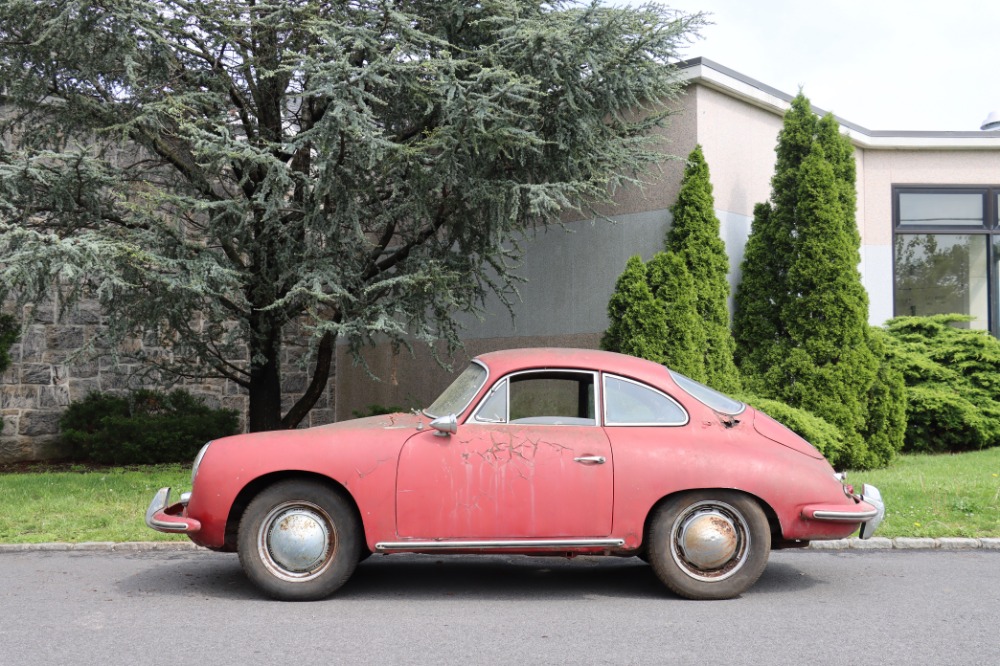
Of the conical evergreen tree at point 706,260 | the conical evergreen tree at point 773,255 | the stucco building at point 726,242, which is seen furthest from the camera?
the stucco building at point 726,242

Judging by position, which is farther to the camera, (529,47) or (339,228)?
(339,228)

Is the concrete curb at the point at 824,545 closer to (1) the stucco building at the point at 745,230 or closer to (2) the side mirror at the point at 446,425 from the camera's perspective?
(2) the side mirror at the point at 446,425

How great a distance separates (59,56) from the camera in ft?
35.2

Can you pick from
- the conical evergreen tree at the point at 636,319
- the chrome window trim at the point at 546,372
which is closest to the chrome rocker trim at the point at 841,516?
the chrome window trim at the point at 546,372

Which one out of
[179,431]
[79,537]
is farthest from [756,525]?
[179,431]

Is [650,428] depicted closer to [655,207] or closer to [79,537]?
[79,537]

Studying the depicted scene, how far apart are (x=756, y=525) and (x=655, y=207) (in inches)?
300

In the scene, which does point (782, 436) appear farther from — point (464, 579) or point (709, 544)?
point (464, 579)

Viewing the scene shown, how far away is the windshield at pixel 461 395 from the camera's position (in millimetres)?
6182

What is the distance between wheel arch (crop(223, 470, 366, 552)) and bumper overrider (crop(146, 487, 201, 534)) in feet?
0.78

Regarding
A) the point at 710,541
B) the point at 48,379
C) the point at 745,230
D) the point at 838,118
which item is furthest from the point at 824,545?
the point at 48,379

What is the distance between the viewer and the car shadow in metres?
6.16

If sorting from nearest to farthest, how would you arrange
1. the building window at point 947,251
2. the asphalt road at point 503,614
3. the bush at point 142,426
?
the asphalt road at point 503,614 → the bush at point 142,426 → the building window at point 947,251

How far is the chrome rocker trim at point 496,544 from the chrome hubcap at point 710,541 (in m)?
0.42
